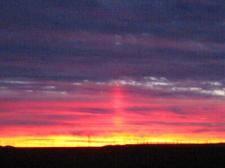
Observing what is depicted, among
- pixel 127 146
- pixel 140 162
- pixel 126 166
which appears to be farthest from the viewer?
pixel 127 146

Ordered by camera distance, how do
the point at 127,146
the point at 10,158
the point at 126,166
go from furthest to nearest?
the point at 127,146 → the point at 10,158 → the point at 126,166

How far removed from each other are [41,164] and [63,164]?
2.27m

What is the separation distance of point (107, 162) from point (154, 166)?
6.20 m

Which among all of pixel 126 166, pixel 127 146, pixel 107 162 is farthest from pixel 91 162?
pixel 127 146

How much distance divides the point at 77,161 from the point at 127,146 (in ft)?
115

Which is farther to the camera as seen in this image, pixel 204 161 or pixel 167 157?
pixel 167 157

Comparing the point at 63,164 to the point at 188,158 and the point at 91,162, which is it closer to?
the point at 91,162

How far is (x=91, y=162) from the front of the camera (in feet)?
241

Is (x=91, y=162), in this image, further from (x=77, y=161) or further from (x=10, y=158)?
(x=10, y=158)

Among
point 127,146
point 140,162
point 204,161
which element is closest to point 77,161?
point 140,162

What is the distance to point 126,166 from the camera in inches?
2635

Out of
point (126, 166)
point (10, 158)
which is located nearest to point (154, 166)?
point (126, 166)

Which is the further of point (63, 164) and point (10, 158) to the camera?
point (10, 158)

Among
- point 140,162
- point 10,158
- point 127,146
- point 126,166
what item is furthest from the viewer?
point 127,146
